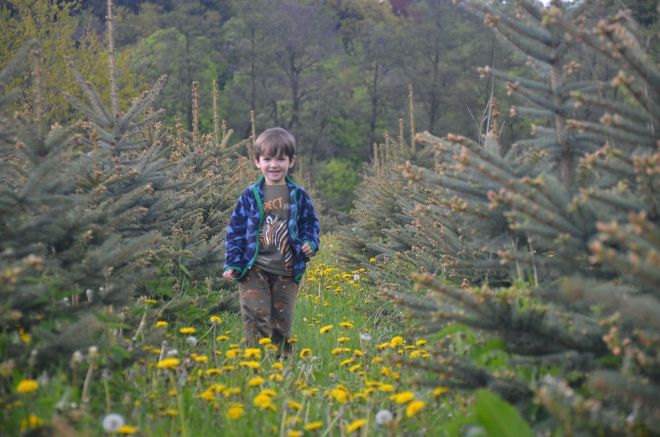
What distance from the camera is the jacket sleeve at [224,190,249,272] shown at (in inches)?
199

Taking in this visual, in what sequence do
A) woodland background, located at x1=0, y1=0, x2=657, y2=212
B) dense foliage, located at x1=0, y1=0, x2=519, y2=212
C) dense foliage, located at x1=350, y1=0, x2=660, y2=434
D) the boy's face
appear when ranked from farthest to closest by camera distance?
1. dense foliage, located at x1=0, y1=0, x2=519, y2=212
2. woodland background, located at x1=0, y1=0, x2=657, y2=212
3. the boy's face
4. dense foliage, located at x1=350, y1=0, x2=660, y2=434

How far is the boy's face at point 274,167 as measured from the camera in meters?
5.15

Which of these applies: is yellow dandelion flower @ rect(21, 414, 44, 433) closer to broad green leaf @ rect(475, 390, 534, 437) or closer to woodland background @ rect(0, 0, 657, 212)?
broad green leaf @ rect(475, 390, 534, 437)

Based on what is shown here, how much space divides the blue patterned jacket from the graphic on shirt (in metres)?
0.04

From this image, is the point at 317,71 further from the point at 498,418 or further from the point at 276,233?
the point at 498,418

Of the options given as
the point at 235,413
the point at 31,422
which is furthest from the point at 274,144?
the point at 31,422

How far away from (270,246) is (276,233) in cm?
10

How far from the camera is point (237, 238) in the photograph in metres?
5.11

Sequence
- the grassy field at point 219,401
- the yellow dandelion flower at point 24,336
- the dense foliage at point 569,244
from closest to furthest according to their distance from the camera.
Result: the dense foliage at point 569,244
the grassy field at point 219,401
the yellow dandelion flower at point 24,336

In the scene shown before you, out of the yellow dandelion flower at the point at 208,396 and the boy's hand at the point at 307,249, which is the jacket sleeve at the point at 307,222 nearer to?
the boy's hand at the point at 307,249

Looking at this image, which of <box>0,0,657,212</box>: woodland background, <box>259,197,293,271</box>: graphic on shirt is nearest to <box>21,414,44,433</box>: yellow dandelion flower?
<box>259,197,293,271</box>: graphic on shirt

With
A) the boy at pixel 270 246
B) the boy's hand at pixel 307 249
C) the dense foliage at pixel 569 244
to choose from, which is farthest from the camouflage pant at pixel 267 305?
the dense foliage at pixel 569 244

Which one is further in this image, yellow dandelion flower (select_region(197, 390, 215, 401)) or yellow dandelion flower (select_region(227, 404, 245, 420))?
yellow dandelion flower (select_region(197, 390, 215, 401))

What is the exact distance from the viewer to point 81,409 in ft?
8.49
